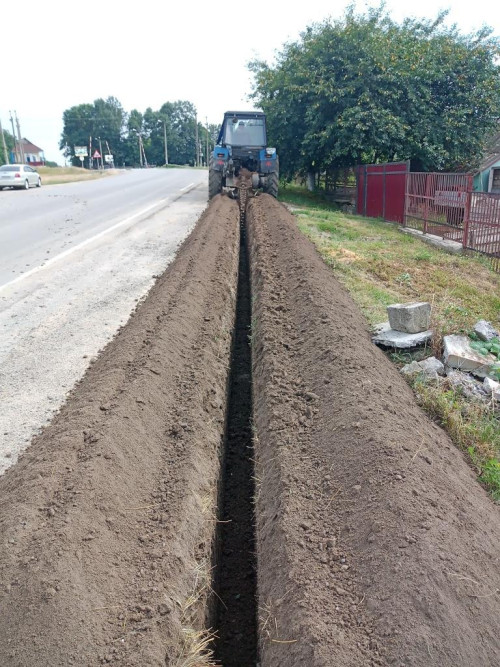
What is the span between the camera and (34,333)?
635 centimetres

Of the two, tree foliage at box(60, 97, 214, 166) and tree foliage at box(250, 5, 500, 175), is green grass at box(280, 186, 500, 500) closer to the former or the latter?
tree foliage at box(250, 5, 500, 175)

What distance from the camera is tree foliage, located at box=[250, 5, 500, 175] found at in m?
18.2

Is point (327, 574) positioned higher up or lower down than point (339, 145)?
lower down

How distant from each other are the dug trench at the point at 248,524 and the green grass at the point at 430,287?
0.29m

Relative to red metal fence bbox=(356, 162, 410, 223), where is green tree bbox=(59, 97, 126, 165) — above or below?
above

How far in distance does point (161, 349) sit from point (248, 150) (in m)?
13.5

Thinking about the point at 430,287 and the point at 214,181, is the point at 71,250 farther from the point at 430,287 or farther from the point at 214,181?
the point at 214,181

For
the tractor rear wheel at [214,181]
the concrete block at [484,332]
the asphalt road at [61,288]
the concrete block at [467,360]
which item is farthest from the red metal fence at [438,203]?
the concrete block at [467,360]

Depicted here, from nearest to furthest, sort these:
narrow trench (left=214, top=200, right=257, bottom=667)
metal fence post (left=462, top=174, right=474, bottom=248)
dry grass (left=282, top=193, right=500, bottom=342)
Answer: narrow trench (left=214, top=200, right=257, bottom=667)
dry grass (left=282, top=193, right=500, bottom=342)
metal fence post (left=462, top=174, right=474, bottom=248)

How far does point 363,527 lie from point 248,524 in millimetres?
1355

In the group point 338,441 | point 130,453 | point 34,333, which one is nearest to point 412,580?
point 338,441

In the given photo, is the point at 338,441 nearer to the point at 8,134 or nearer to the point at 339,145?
the point at 339,145

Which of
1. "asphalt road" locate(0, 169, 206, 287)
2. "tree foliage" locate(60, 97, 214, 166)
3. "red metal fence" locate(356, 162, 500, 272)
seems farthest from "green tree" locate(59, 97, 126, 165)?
"red metal fence" locate(356, 162, 500, 272)

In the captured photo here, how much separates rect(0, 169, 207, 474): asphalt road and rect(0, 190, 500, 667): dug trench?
427 mm
